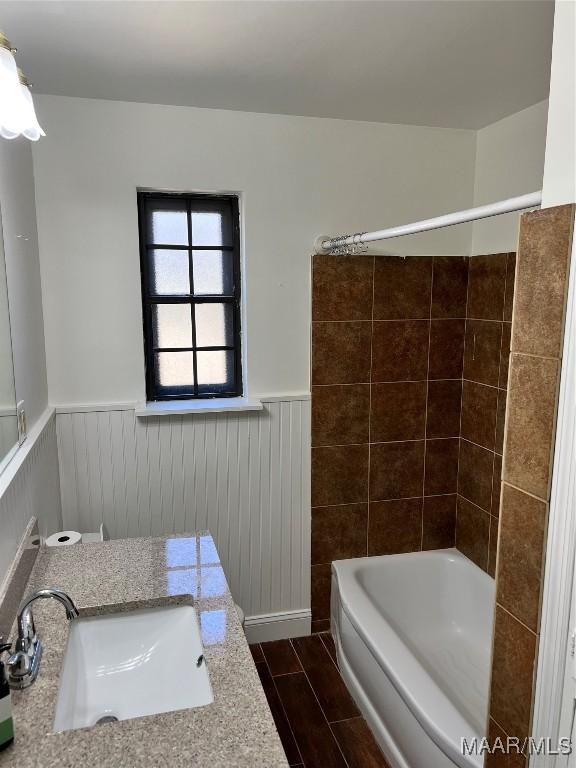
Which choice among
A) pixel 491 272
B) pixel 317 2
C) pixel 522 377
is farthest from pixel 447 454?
pixel 317 2

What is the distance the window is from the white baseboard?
1.22 meters

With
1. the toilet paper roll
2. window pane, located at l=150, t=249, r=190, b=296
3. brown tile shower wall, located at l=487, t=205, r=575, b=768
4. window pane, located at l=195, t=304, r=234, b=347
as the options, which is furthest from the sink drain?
window pane, located at l=150, t=249, r=190, b=296

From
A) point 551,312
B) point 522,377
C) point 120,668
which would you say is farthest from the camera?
point 120,668

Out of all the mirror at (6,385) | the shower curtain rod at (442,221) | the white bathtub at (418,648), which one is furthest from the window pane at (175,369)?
the white bathtub at (418,648)

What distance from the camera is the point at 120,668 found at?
157 cm

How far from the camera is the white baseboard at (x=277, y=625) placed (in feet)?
9.60

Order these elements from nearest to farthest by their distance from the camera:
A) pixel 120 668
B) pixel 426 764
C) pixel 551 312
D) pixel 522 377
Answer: pixel 551 312, pixel 522 377, pixel 120 668, pixel 426 764

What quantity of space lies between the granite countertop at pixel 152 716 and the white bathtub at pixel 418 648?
2.88 feet

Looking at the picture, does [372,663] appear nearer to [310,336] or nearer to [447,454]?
[447,454]

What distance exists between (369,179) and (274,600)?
2259 millimetres

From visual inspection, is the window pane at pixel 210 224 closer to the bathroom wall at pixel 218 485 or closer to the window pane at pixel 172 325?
the window pane at pixel 172 325

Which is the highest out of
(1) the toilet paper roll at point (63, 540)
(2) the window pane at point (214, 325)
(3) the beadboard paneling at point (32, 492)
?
(2) the window pane at point (214, 325)

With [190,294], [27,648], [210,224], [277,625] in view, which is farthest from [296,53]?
[277,625]

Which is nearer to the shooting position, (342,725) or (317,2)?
(317,2)
